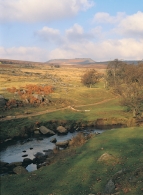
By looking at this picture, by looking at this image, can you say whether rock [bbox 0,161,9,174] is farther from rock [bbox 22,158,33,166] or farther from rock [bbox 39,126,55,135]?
rock [bbox 39,126,55,135]

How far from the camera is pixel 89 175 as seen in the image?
30.0 meters

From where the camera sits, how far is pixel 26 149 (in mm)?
48844

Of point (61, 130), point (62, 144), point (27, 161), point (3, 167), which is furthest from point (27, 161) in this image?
point (61, 130)

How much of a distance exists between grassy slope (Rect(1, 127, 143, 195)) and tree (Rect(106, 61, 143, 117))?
3336 cm

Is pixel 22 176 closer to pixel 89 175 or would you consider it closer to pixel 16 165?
pixel 16 165

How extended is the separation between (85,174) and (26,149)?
21.7 meters

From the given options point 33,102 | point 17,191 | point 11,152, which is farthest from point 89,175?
point 33,102

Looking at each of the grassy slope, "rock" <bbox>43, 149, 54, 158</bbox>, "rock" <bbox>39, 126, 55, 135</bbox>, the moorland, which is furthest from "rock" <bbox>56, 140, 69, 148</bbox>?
"rock" <bbox>39, 126, 55, 135</bbox>

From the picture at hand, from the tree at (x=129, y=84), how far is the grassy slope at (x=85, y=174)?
33.4 m

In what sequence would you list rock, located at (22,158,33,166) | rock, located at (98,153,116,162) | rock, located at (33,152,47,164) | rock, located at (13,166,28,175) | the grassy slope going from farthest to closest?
rock, located at (33,152,47,164)
rock, located at (22,158,33,166)
rock, located at (13,166,28,175)
rock, located at (98,153,116,162)
the grassy slope

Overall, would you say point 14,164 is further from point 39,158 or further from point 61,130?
point 61,130

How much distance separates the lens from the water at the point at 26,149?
4366 cm

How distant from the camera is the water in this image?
43656mm

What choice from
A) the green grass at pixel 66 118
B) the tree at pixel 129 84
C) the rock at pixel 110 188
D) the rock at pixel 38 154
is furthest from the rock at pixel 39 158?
the tree at pixel 129 84
